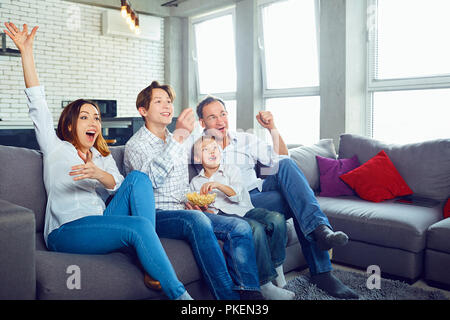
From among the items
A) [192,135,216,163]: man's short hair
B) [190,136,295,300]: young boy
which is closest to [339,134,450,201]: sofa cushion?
[190,136,295,300]: young boy

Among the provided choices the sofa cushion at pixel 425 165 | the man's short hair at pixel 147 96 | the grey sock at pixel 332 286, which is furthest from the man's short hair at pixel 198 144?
the sofa cushion at pixel 425 165

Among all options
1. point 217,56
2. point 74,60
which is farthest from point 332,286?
point 74,60

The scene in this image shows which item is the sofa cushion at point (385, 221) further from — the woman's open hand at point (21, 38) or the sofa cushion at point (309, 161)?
the woman's open hand at point (21, 38)

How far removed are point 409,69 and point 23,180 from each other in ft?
13.1

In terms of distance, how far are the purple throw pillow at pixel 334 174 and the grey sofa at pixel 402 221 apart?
0.07 metres

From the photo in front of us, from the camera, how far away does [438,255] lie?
8.86ft

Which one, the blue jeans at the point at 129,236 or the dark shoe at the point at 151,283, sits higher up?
the blue jeans at the point at 129,236

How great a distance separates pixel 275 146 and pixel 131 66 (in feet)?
17.4

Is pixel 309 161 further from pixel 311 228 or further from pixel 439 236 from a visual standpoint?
pixel 311 228

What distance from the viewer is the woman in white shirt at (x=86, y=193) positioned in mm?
1795

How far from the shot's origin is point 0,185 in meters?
2.11
